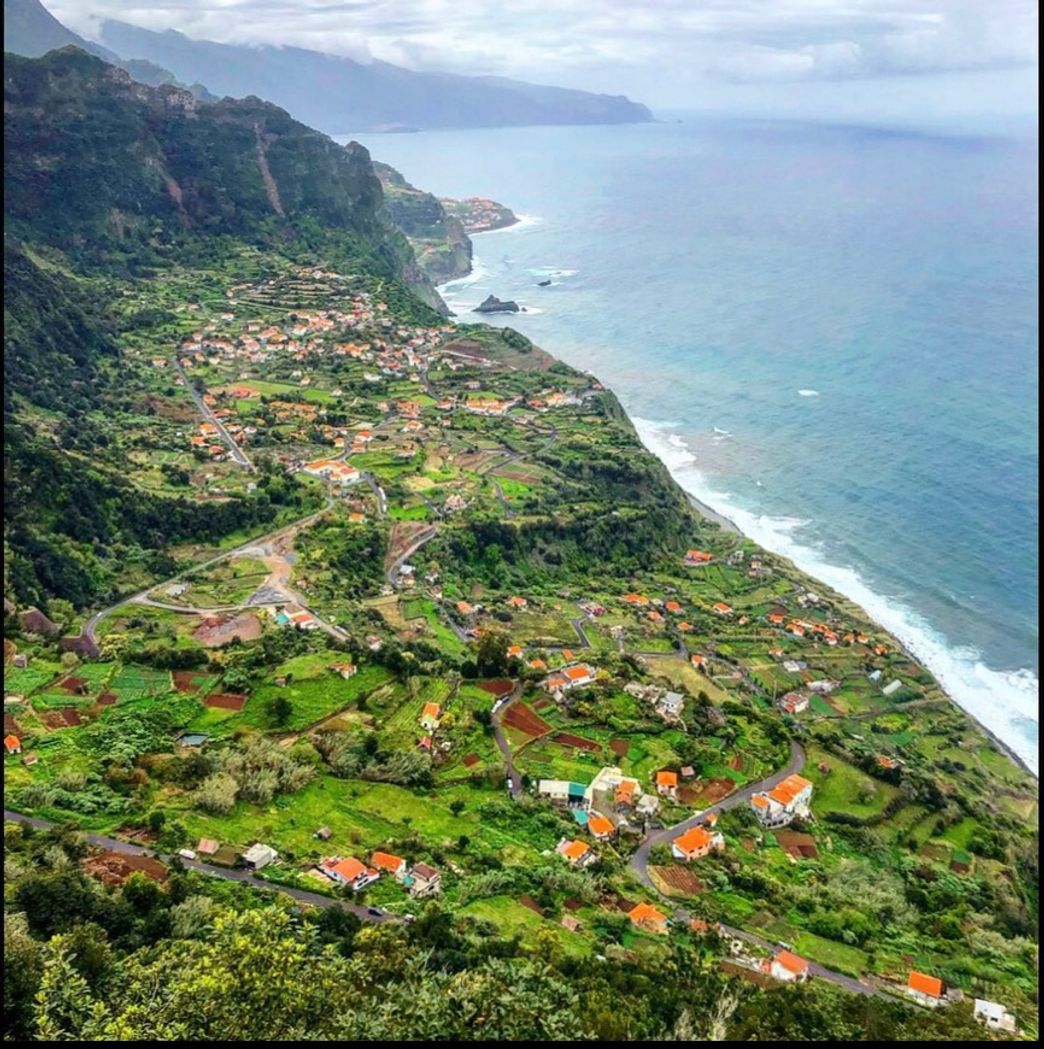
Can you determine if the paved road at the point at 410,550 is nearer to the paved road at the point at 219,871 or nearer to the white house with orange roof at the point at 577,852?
the white house with orange roof at the point at 577,852

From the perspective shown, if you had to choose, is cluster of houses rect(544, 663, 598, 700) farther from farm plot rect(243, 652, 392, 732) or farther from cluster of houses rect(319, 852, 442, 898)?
cluster of houses rect(319, 852, 442, 898)

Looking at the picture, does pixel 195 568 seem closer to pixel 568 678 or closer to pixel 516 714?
pixel 516 714

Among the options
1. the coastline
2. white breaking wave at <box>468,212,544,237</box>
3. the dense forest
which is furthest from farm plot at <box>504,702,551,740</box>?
white breaking wave at <box>468,212,544,237</box>

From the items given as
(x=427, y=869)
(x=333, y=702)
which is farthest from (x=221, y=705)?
(x=427, y=869)

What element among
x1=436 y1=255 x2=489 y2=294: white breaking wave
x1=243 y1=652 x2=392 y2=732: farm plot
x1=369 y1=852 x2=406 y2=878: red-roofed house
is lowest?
x1=369 y1=852 x2=406 y2=878: red-roofed house

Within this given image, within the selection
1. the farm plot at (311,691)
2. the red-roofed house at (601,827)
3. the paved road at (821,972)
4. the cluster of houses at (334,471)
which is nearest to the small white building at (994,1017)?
the paved road at (821,972)

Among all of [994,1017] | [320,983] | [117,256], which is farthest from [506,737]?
[117,256]
